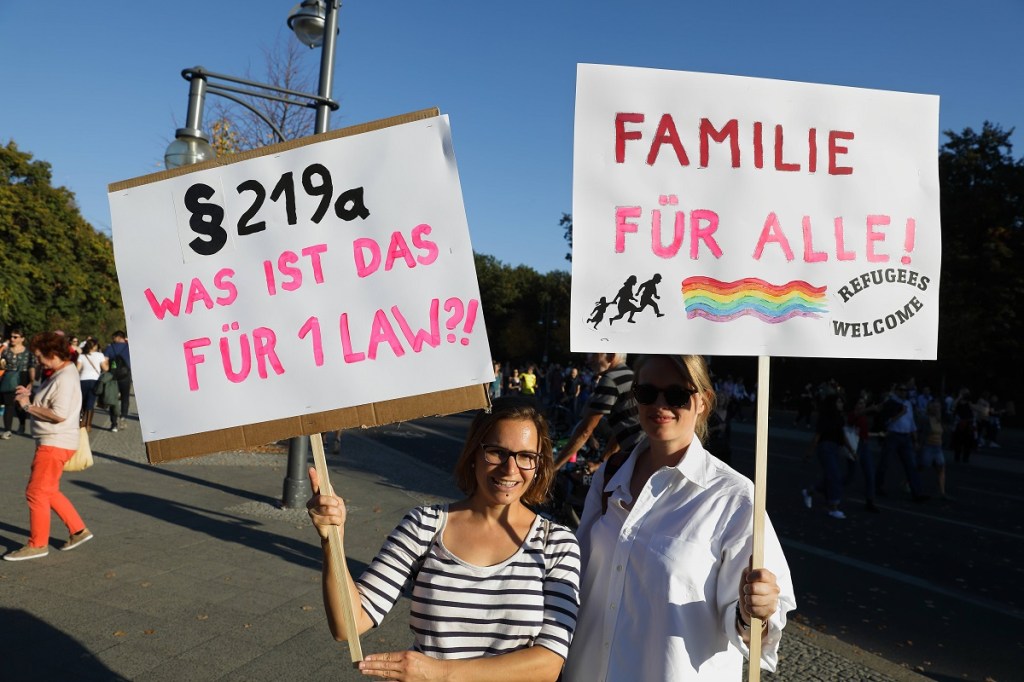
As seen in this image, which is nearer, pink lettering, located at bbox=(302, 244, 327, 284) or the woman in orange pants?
pink lettering, located at bbox=(302, 244, 327, 284)

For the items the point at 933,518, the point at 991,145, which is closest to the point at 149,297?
the point at 933,518

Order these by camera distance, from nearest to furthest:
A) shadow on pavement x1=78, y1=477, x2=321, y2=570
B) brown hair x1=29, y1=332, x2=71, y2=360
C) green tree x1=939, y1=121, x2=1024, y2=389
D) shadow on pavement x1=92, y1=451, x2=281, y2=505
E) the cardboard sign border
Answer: the cardboard sign border
brown hair x1=29, y1=332, x2=71, y2=360
shadow on pavement x1=78, y1=477, x2=321, y2=570
shadow on pavement x1=92, y1=451, x2=281, y2=505
green tree x1=939, y1=121, x2=1024, y2=389

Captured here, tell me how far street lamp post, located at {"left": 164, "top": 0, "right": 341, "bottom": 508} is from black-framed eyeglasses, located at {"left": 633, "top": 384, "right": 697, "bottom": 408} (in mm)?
5271

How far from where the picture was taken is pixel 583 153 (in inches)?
84.4

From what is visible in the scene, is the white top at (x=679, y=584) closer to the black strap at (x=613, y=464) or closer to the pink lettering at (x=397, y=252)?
the black strap at (x=613, y=464)

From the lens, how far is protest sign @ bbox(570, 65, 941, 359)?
2146mm

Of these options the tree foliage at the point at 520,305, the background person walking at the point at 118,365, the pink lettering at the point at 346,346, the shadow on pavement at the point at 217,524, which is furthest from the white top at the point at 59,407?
the tree foliage at the point at 520,305

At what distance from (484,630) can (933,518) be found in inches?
382

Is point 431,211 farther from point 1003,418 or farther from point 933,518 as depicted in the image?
point 1003,418

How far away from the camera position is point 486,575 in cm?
201

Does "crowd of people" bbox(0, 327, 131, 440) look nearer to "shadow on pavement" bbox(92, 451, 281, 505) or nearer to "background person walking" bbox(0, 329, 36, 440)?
"background person walking" bbox(0, 329, 36, 440)

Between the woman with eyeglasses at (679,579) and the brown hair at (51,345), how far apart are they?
17.8 ft

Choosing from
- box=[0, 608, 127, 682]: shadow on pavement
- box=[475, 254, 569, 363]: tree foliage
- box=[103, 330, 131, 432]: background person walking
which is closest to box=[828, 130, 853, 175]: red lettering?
box=[0, 608, 127, 682]: shadow on pavement

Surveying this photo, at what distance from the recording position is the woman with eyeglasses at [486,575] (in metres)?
1.97
